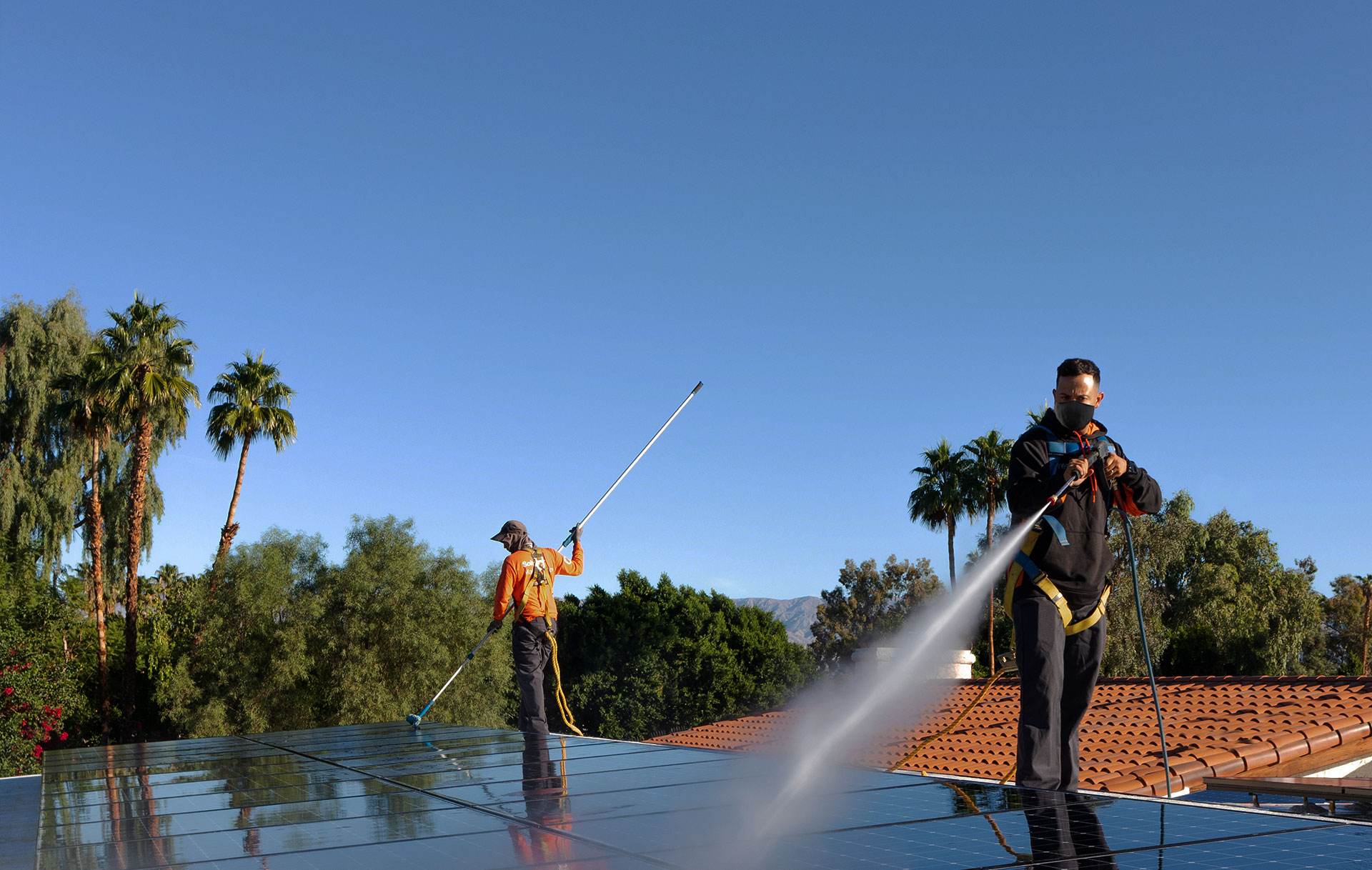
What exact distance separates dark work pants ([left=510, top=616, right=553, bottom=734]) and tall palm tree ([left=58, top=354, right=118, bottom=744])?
2136 centimetres

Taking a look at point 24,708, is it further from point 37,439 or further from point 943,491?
point 943,491

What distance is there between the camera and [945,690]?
53.7ft

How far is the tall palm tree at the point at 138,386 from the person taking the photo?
2567 cm

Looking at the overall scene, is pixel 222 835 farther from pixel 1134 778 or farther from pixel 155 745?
pixel 1134 778

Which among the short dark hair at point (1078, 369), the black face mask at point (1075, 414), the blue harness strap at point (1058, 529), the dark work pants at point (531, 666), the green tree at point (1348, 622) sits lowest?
the green tree at point (1348, 622)

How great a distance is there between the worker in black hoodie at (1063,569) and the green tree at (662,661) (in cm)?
4006

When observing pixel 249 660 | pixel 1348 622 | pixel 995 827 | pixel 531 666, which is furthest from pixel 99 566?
pixel 1348 622

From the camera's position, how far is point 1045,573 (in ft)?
13.3

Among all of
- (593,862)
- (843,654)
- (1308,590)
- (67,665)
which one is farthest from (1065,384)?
(843,654)

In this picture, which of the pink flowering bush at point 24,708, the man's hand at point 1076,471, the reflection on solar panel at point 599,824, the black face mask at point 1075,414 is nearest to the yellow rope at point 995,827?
the reflection on solar panel at point 599,824

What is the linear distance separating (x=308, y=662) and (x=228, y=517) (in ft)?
15.4

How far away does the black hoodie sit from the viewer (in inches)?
159

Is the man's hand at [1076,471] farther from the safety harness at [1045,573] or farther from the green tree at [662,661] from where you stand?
the green tree at [662,661]

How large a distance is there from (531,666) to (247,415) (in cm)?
2400
